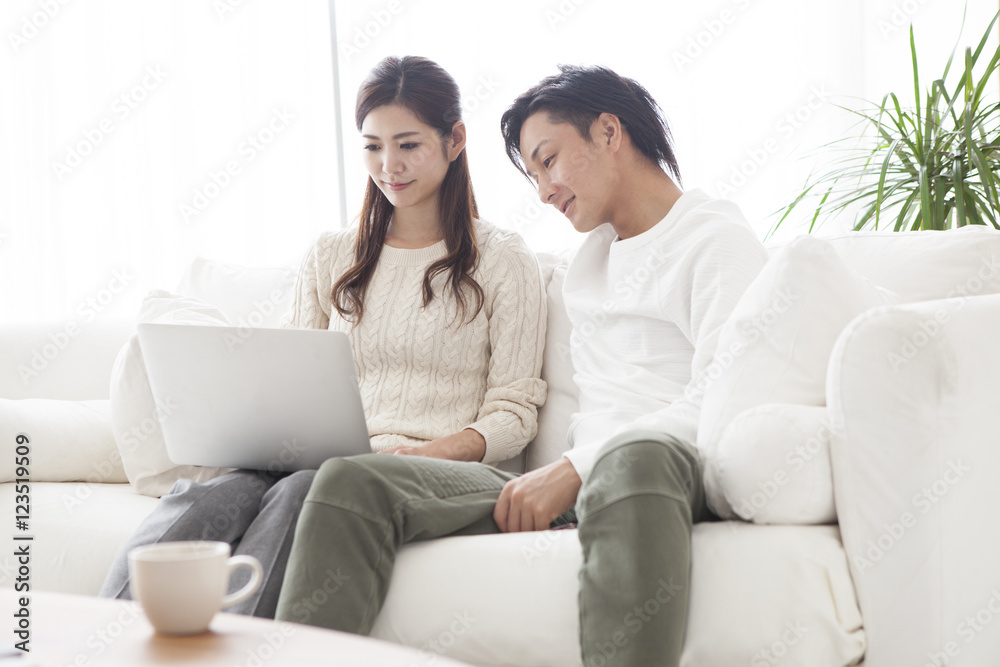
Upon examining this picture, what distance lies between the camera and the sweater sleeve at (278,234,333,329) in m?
1.78

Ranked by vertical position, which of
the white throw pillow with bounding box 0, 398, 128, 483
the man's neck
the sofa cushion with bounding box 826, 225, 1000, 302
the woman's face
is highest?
the woman's face

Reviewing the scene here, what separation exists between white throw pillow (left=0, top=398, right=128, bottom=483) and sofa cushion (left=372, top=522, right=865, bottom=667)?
861 millimetres

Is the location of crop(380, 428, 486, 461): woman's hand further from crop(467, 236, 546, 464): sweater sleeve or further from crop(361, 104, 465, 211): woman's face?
crop(361, 104, 465, 211): woman's face

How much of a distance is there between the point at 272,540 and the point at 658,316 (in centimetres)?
68

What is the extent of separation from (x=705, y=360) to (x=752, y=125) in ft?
6.73

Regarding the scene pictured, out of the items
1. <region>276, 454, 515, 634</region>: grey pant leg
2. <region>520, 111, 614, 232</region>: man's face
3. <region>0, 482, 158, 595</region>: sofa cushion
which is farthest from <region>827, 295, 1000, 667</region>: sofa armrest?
<region>0, 482, 158, 595</region>: sofa cushion

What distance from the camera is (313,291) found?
1792 mm

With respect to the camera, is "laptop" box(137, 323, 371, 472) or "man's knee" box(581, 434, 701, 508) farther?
"laptop" box(137, 323, 371, 472)

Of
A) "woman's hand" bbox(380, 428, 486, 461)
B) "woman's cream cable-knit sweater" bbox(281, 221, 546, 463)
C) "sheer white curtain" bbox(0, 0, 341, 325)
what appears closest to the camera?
"woman's hand" bbox(380, 428, 486, 461)

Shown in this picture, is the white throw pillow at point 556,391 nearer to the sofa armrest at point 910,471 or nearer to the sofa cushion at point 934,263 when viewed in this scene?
the sofa cushion at point 934,263

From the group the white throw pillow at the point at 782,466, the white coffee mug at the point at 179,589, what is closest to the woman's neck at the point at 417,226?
the white throw pillow at the point at 782,466

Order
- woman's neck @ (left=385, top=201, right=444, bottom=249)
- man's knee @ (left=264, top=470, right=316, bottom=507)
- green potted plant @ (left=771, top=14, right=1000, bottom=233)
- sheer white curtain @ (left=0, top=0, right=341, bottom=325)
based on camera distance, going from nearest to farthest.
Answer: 1. man's knee @ (left=264, top=470, right=316, bottom=507)
2. woman's neck @ (left=385, top=201, right=444, bottom=249)
3. green potted plant @ (left=771, top=14, right=1000, bottom=233)
4. sheer white curtain @ (left=0, top=0, right=341, bottom=325)

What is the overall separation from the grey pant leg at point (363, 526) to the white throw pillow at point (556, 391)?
440 mm

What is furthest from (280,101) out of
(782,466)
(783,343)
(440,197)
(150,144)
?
(782,466)
